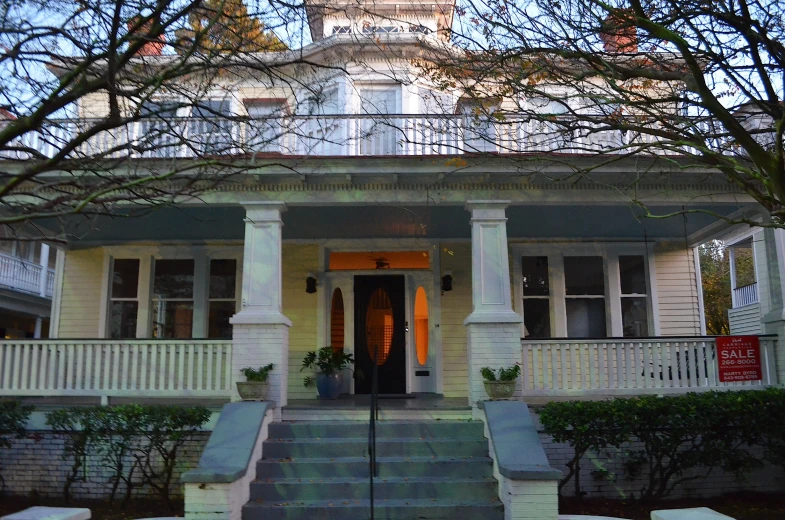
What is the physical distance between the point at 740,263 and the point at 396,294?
97.8 ft

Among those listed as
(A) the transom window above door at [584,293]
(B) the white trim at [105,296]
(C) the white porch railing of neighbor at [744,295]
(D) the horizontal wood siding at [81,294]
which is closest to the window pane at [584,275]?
(A) the transom window above door at [584,293]

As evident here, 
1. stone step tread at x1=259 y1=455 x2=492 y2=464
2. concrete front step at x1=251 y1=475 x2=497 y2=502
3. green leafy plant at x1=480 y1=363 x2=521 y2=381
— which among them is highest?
green leafy plant at x1=480 y1=363 x2=521 y2=381

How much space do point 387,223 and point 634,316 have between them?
5.00 m

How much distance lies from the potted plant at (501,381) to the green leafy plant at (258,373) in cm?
279

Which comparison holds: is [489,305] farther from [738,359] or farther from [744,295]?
[744,295]

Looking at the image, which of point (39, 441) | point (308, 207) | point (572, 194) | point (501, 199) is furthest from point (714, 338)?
point (39, 441)

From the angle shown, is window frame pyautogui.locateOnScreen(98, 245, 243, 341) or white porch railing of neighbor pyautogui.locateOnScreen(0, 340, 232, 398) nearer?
white porch railing of neighbor pyautogui.locateOnScreen(0, 340, 232, 398)

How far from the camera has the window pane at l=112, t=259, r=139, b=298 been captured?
1266 cm

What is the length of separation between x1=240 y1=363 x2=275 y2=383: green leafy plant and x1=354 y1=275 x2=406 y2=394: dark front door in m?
3.17

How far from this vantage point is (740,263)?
119 ft

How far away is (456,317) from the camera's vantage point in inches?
482

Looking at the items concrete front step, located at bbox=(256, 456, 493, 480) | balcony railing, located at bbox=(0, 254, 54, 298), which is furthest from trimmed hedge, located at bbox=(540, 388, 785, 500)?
balcony railing, located at bbox=(0, 254, 54, 298)

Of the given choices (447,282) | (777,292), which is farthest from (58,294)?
(777,292)

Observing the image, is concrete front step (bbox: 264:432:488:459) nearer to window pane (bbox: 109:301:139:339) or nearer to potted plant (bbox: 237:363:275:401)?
potted plant (bbox: 237:363:275:401)
